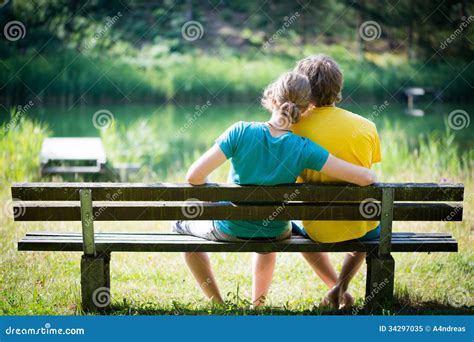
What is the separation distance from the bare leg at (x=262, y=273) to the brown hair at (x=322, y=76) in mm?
718

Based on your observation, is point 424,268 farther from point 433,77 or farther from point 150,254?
point 433,77

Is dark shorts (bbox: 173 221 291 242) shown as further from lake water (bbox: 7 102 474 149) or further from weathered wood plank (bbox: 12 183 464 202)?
lake water (bbox: 7 102 474 149)

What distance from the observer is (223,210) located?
Answer: 2803 mm

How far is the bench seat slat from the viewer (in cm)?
287

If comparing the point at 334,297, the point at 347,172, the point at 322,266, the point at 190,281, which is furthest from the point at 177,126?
the point at 347,172

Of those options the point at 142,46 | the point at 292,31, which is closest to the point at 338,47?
the point at 292,31

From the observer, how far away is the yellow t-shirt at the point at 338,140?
2.86 metres

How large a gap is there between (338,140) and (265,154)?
0.33 m

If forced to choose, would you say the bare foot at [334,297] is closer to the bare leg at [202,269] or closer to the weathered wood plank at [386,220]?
the weathered wood plank at [386,220]

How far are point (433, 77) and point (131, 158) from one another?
9572mm

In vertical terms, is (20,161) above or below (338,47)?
below

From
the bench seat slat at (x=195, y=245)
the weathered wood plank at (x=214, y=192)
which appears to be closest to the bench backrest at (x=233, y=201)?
the weathered wood plank at (x=214, y=192)

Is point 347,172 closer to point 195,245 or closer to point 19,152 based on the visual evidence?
point 195,245

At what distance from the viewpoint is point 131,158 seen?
6.57 meters
